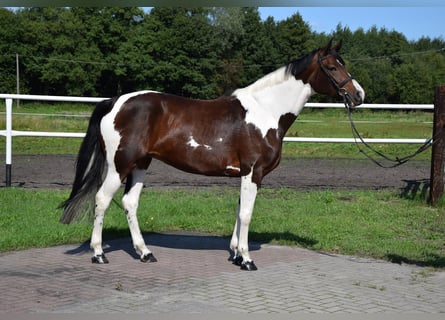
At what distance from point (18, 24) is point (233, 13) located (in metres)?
18.4

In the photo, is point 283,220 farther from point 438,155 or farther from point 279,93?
point 438,155

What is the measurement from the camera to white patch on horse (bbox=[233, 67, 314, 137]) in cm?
643

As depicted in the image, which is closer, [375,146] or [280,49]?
[375,146]

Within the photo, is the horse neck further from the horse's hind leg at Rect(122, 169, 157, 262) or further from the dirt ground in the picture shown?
the dirt ground

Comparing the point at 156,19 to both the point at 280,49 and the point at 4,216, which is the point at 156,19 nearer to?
the point at 280,49

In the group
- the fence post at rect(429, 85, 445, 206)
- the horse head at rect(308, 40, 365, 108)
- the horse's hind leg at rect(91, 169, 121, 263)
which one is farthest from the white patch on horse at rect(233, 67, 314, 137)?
the fence post at rect(429, 85, 445, 206)

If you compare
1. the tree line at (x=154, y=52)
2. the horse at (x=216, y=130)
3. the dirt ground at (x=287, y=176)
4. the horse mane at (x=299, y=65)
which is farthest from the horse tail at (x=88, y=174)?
the tree line at (x=154, y=52)

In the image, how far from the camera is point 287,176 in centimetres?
1293

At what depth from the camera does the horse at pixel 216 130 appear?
6340 mm

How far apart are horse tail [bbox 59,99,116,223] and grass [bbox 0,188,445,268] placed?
0.67 metres

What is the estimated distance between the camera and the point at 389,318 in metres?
4.59

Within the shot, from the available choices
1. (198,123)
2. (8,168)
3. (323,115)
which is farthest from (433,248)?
(323,115)

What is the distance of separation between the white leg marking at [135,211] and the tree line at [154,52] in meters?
38.2

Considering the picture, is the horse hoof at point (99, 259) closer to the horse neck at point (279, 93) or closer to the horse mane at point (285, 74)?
the horse neck at point (279, 93)
